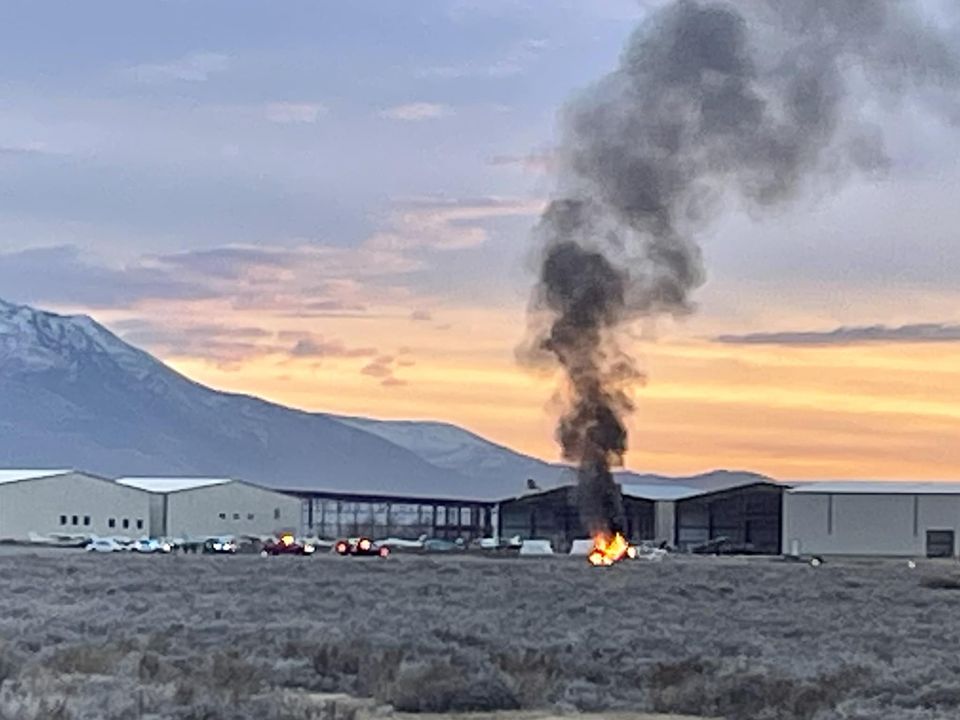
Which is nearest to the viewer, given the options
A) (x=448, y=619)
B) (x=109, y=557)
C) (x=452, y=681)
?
(x=452, y=681)

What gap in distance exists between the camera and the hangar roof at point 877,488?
95625 mm

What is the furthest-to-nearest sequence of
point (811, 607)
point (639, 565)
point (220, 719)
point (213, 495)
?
point (213, 495), point (639, 565), point (811, 607), point (220, 719)

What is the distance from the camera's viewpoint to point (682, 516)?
104812 mm

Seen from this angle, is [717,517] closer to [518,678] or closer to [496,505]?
[496,505]

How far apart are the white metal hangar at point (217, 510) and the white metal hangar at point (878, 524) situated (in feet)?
109

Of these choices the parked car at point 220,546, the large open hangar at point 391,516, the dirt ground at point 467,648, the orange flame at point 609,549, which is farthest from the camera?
the large open hangar at point 391,516

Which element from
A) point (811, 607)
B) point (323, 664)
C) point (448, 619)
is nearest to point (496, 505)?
point (811, 607)

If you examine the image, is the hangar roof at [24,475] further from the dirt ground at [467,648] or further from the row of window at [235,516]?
the dirt ground at [467,648]

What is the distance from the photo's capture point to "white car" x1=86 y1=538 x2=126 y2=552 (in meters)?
87.6

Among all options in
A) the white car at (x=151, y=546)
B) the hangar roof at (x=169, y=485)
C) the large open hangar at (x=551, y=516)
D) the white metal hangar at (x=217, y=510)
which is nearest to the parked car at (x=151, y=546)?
the white car at (x=151, y=546)

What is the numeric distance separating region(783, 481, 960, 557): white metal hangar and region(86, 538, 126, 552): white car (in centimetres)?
3069

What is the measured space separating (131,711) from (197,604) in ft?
69.7

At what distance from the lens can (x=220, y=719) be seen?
1916 centimetres

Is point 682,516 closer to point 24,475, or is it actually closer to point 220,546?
point 220,546
